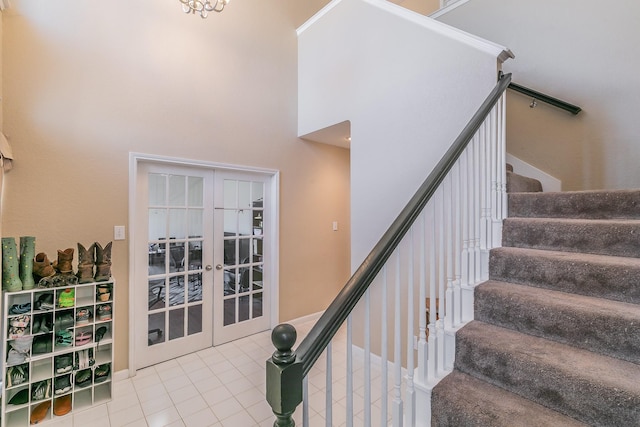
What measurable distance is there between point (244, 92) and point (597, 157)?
11.6ft

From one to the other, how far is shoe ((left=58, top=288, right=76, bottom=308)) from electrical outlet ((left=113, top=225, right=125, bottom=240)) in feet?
1.80

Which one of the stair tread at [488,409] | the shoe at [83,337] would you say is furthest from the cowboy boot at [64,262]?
the stair tread at [488,409]

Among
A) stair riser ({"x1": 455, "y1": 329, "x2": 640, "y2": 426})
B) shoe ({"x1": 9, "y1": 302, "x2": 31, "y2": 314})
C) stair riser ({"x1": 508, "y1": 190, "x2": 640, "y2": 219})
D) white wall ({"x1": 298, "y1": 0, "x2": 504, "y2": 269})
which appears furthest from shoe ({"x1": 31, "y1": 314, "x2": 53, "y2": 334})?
stair riser ({"x1": 508, "y1": 190, "x2": 640, "y2": 219})

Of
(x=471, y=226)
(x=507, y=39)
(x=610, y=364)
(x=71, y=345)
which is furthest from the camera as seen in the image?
(x=507, y=39)

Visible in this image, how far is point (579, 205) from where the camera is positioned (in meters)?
1.83

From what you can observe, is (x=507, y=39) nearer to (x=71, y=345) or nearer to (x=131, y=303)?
(x=131, y=303)

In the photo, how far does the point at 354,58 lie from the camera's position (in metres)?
3.08

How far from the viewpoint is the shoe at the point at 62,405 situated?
2141 millimetres

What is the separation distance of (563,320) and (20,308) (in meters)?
3.19

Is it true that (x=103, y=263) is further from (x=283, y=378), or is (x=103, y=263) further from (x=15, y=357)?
(x=283, y=378)

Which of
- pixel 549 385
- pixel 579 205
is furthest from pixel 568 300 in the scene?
pixel 579 205

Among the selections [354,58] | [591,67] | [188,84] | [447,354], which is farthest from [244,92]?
[591,67]

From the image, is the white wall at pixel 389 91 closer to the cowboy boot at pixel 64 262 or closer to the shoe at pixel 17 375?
the cowboy boot at pixel 64 262

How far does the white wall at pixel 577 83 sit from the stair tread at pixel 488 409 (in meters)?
2.42
